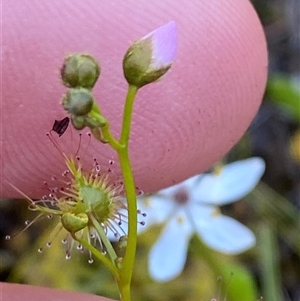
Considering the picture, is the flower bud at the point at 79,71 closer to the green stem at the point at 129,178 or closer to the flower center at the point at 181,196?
the green stem at the point at 129,178

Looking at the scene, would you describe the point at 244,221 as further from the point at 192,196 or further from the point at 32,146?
the point at 32,146

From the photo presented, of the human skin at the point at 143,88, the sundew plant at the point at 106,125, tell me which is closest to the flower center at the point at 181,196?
the human skin at the point at 143,88

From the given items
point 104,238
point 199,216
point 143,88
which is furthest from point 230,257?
point 104,238

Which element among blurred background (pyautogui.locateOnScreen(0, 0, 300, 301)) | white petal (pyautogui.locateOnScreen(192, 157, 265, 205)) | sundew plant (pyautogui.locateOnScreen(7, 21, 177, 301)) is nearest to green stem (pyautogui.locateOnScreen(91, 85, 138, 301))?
sundew plant (pyautogui.locateOnScreen(7, 21, 177, 301))

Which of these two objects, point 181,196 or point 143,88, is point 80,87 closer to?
point 143,88

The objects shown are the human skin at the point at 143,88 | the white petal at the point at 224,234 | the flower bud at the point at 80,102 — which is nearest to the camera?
the flower bud at the point at 80,102

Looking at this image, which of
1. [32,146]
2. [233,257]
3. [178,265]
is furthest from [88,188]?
[233,257]
